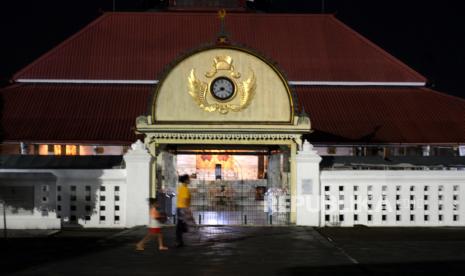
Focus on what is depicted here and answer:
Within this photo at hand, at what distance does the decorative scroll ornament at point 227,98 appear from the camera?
33938 millimetres

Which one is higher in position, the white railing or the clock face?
the clock face

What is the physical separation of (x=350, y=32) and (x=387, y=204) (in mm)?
32154


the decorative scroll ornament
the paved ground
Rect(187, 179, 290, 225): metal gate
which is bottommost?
the paved ground

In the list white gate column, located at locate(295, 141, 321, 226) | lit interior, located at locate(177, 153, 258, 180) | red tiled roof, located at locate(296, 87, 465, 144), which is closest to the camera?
white gate column, located at locate(295, 141, 321, 226)

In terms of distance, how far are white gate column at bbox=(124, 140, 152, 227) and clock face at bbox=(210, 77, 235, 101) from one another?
3860 millimetres

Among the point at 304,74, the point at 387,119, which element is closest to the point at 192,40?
the point at 304,74

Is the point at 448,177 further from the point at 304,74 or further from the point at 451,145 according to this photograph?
the point at 304,74

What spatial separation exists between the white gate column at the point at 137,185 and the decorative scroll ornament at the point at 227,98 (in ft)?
11.4

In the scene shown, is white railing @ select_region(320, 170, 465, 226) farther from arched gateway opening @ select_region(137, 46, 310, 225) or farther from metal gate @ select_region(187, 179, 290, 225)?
metal gate @ select_region(187, 179, 290, 225)

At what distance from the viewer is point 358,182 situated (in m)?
31.9

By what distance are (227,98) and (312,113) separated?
19712mm

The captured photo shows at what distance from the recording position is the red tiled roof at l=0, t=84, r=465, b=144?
50.7 m

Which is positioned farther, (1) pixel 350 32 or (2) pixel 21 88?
(1) pixel 350 32

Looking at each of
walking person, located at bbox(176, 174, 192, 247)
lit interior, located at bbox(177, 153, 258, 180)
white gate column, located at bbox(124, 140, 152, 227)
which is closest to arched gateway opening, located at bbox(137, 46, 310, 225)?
white gate column, located at bbox(124, 140, 152, 227)
